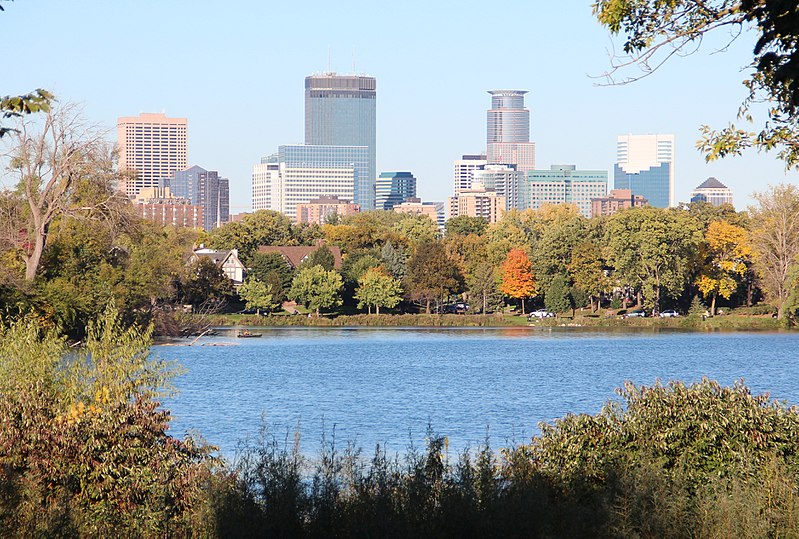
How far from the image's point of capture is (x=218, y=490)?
990 cm

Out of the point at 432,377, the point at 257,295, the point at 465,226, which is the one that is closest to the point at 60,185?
the point at 432,377

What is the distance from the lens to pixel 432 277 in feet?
264

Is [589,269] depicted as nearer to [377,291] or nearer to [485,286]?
[485,286]

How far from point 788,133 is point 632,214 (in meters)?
66.0

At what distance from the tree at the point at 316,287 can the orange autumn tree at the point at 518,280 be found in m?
12.2

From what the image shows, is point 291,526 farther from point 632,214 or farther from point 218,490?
point 632,214

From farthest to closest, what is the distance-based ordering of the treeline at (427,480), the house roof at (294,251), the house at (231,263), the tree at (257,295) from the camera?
the house roof at (294,251), the house at (231,263), the tree at (257,295), the treeline at (427,480)

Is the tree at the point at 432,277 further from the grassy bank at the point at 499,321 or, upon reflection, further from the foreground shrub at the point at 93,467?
the foreground shrub at the point at 93,467

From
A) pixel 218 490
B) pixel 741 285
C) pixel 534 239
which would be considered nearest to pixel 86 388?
pixel 218 490

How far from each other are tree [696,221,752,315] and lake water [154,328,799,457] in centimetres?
1001

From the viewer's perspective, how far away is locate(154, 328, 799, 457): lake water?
25656mm

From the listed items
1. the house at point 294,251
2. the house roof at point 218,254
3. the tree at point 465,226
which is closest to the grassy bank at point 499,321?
the house roof at point 218,254

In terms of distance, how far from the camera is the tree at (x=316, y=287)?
78.2 meters

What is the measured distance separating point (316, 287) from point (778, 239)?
3075cm
